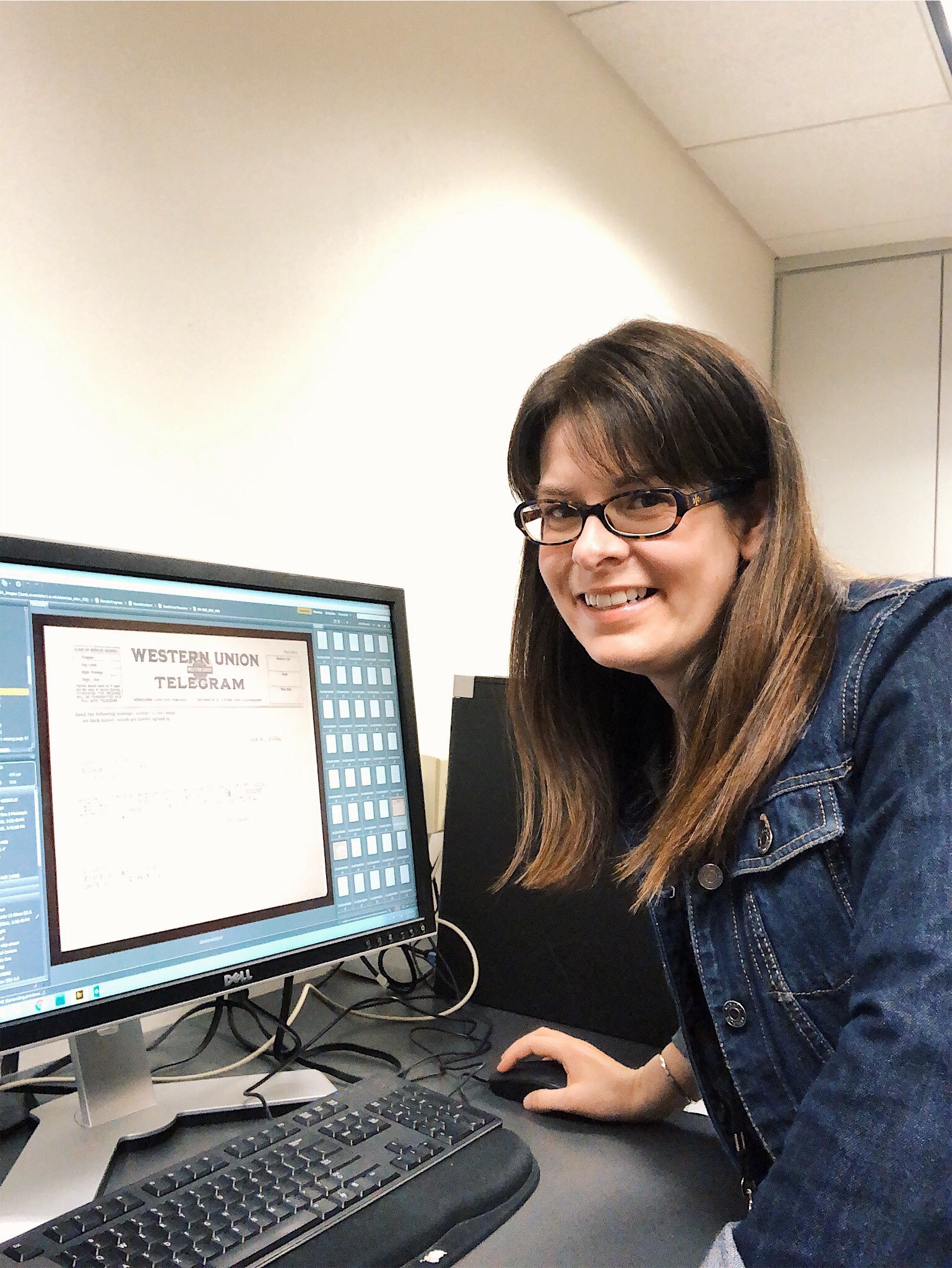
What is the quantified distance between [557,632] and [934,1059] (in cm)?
59

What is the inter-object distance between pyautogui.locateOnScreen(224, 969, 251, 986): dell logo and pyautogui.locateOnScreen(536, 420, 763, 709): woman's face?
424 mm

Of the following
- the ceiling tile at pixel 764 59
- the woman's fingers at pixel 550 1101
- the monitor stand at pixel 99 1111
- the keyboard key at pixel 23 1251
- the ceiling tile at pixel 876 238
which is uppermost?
the ceiling tile at pixel 764 59

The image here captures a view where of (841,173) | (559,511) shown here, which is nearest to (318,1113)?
(559,511)

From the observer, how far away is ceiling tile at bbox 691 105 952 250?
8.75 feet

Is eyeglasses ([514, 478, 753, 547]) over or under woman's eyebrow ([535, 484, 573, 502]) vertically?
under

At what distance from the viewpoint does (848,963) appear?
78 centimetres

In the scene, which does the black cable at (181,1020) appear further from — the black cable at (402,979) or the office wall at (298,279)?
the office wall at (298,279)

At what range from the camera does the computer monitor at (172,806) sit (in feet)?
2.48

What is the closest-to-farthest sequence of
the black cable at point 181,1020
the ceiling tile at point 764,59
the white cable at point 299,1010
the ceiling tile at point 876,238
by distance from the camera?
the white cable at point 299,1010 < the black cable at point 181,1020 < the ceiling tile at point 764,59 < the ceiling tile at point 876,238

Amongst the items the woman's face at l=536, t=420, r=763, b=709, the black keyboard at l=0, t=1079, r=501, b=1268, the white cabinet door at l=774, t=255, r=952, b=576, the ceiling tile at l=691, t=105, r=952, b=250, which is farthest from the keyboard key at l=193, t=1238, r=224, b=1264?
the white cabinet door at l=774, t=255, r=952, b=576

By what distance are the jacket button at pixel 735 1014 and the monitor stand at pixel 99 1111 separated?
372 mm

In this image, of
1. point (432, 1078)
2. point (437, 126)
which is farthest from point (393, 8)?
point (432, 1078)

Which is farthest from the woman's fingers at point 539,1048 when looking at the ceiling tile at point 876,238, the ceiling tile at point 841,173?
the ceiling tile at point 876,238

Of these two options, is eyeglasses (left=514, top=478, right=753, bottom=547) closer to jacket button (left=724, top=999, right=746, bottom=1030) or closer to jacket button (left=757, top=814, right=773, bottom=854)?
jacket button (left=757, top=814, right=773, bottom=854)
